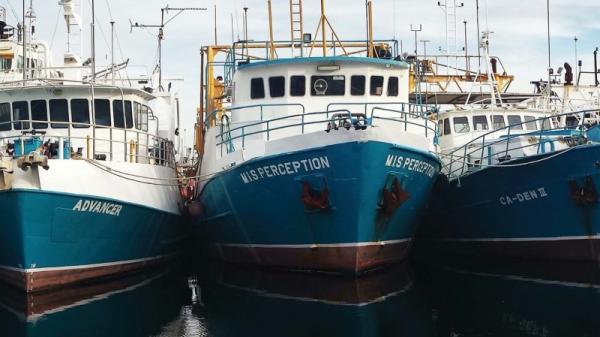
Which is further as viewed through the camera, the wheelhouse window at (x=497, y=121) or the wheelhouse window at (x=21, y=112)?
the wheelhouse window at (x=497, y=121)

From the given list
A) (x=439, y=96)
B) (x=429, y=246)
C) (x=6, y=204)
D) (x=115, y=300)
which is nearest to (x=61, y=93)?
(x=6, y=204)

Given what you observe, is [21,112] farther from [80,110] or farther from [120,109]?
[120,109]

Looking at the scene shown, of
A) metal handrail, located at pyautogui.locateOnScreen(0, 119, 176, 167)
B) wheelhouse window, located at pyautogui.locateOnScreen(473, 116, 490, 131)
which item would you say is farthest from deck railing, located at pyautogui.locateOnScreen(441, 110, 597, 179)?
metal handrail, located at pyautogui.locateOnScreen(0, 119, 176, 167)

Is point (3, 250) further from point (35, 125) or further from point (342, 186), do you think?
point (342, 186)

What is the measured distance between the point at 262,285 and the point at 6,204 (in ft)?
15.5

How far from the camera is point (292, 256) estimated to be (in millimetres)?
14641

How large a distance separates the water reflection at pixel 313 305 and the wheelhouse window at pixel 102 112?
4012 mm

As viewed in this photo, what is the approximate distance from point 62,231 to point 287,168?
3.97 m

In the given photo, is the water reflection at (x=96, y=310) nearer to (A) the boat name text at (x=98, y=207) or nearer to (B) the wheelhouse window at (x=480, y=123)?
(A) the boat name text at (x=98, y=207)

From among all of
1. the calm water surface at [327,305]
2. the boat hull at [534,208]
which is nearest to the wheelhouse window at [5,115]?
the calm water surface at [327,305]

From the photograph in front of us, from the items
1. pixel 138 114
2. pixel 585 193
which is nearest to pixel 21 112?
pixel 138 114

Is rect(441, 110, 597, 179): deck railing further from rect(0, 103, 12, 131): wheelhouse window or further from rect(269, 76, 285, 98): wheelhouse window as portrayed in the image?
rect(0, 103, 12, 131): wheelhouse window

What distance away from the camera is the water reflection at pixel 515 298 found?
10.9 metres

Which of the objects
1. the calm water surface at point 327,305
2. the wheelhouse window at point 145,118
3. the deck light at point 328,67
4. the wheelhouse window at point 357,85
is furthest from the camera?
the wheelhouse window at point 145,118
